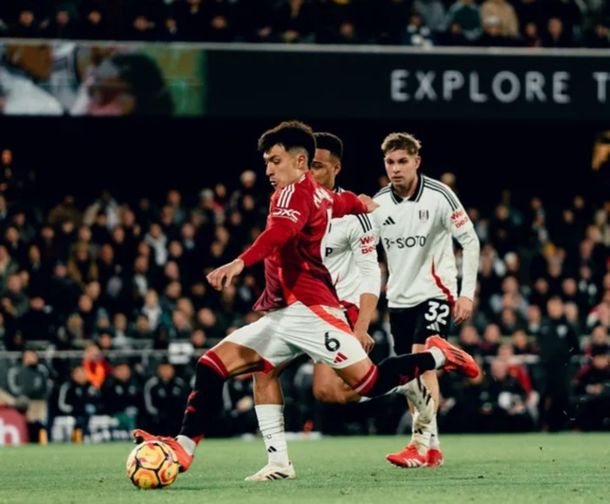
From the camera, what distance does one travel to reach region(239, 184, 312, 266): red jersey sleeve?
7.55 meters

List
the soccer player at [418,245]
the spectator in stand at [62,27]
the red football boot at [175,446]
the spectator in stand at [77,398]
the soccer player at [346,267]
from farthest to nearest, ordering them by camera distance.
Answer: the spectator in stand at [62,27], the spectator in stand at [77,398], the soccer player at [418,245], the soccer player at [346,267], the red football boot at [175,446]

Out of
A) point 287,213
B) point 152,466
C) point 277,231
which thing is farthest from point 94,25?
point 152,466

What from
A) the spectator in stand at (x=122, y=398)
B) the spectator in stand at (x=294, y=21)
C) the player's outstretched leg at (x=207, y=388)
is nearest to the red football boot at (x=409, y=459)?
the player's outstretched leg at (x=207, y=388)

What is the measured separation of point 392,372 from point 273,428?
2.43ft

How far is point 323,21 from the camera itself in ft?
67.7

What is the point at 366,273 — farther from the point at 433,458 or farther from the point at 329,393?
the point at 433,458

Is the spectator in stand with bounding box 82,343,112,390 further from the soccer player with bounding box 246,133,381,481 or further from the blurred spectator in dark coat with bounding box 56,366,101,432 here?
the soccer player with bounding box 246,133,381,481

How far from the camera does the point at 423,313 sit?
32.9 ft

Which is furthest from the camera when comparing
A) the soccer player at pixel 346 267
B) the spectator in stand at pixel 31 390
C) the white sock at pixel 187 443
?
the spectator in stand at pixel 31 390

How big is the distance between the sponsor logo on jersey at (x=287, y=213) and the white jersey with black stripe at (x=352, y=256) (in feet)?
5.53

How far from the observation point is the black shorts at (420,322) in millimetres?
9984

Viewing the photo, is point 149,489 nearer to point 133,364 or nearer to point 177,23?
point 133,364

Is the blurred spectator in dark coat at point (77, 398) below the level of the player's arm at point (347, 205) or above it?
below

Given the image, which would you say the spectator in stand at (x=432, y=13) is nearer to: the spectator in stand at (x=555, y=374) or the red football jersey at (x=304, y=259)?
the spectator in stand at (x=555, y=374)
